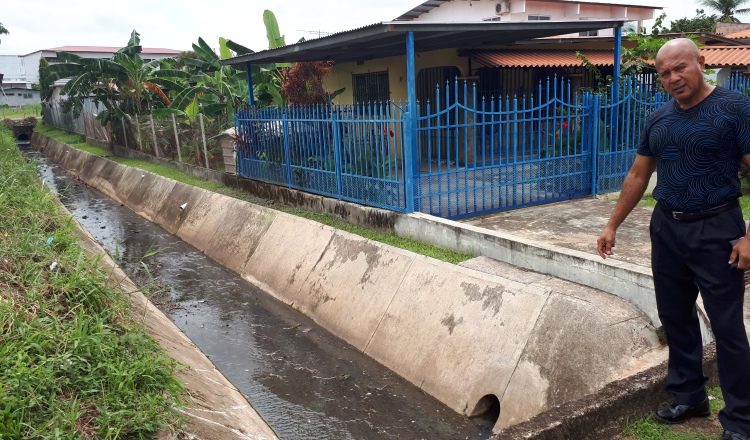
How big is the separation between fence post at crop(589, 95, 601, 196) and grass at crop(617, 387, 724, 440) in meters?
5.61

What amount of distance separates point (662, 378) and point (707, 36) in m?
13.0

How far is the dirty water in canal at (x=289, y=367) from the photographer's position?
4.60 meters

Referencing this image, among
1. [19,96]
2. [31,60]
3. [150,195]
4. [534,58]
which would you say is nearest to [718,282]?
[534,58]

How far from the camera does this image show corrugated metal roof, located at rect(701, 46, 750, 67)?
1144 cm

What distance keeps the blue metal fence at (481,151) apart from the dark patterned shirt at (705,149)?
13.6 ft

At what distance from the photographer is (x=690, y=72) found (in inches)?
105

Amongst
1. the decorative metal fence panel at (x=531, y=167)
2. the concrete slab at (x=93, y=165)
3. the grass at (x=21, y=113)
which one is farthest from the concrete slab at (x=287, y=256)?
the grass at (x=21, y=113)

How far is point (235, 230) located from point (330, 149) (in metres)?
2.28

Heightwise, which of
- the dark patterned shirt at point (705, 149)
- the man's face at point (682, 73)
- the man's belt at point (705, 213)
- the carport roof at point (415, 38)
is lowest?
the man's belt at point (705, 213)

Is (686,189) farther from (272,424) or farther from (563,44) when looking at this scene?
(563,44)

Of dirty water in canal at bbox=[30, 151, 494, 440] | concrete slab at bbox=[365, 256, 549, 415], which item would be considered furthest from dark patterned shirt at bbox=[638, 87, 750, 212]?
dirty water in canal at bbox=[30, 151, 494, 440]

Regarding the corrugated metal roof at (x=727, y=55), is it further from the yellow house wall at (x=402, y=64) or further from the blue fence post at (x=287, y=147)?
the blue fence post at (x=287, y=147)

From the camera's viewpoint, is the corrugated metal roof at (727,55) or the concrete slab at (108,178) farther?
the concrete slab at (108,178)

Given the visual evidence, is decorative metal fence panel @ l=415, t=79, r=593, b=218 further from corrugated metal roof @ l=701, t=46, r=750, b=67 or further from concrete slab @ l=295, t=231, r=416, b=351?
corrugated metal roof @ l=701, t=46, r=750, b=67
